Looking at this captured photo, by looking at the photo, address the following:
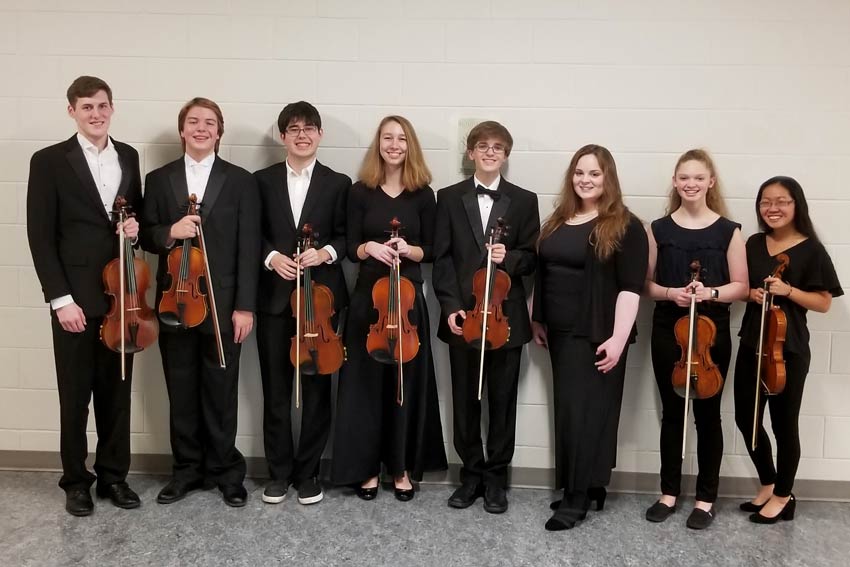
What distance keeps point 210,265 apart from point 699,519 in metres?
2.28

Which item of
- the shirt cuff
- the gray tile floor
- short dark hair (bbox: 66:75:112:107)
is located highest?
short dark hair (bbox: 66:75:112:107)

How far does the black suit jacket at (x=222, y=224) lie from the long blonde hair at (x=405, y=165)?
50 cm

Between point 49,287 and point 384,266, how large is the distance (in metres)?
1.32

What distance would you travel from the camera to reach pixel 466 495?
3.11 m

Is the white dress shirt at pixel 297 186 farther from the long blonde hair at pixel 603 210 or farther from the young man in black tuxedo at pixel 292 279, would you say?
the long blonde hair at pixel 603 210

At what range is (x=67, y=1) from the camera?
3.27 metres

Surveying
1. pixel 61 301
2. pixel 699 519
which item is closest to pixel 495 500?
pixel 699 519

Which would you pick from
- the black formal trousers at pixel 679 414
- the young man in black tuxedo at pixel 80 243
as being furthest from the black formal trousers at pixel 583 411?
the young man in black tuxedo at pixel 80 243

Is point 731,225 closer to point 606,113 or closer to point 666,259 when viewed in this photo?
point 666,259

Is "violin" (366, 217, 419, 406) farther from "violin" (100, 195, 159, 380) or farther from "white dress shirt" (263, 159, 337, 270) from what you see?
"violin" (100, 195, 159, 380)

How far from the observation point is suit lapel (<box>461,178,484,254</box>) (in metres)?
2.97

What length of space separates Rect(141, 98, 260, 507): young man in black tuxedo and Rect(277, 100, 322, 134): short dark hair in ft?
0.86

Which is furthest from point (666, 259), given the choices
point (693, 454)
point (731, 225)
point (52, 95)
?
point (52, 95)

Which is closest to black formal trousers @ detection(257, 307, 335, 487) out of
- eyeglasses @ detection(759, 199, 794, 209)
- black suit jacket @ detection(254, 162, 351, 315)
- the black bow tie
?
black suit jacket @ detection(254, 162, 351, 315)
